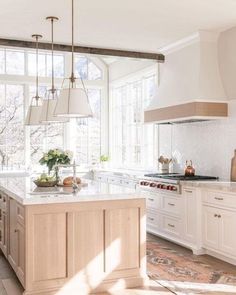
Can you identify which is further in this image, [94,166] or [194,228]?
[94,166]

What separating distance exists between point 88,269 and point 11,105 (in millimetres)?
5449

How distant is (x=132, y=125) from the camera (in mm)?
8430

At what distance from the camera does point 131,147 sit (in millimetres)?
8469

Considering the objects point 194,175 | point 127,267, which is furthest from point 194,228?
point 127,267

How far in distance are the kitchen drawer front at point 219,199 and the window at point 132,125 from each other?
2.61m

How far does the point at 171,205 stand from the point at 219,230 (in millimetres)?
1002

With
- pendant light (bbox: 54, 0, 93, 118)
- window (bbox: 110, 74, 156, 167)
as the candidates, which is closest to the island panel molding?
pendant light (bbox: 54, 0, 93, 118)

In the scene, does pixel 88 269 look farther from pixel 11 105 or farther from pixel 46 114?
pixel 11 105

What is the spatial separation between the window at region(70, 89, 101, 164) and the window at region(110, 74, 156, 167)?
35cm

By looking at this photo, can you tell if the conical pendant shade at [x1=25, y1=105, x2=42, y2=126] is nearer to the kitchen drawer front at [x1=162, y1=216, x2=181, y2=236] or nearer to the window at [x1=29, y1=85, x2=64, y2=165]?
the kitchen drawer front at [x1=162, y1=216, x2=181, y2=236]

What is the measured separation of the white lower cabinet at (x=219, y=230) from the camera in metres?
4.61

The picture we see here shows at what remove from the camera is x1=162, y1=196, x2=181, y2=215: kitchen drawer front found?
5.55 metres

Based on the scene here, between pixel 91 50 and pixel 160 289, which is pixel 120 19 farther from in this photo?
pixel 160 289

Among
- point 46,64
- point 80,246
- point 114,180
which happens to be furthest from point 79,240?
point 46,64
